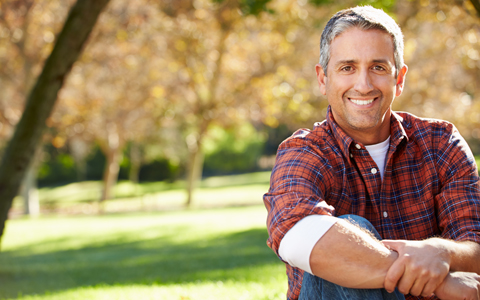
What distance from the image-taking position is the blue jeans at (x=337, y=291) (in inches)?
80.6

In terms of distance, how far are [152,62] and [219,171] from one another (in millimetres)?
26245

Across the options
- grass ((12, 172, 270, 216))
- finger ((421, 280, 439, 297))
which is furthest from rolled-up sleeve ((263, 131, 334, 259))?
grass ((12, 172, 270, 216))

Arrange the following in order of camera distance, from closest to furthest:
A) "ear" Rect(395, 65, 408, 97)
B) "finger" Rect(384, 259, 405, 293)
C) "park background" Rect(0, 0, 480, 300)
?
"finger" Rect(384, 259, 405, 293) → "ear" Rect(395, 65, 408, 97) → "park background" Rect(0, 0, 480, 300)

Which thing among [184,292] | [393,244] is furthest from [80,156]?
[393,244]

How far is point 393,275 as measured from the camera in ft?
6.60

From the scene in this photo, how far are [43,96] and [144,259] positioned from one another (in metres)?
4.53

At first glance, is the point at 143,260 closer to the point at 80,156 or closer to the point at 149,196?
the point at 149,196

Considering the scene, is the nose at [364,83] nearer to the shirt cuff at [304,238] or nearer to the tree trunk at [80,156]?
the shirt cuff at [304,238]

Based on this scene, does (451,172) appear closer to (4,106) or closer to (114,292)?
(114,292)

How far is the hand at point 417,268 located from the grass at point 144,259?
254 centimetres

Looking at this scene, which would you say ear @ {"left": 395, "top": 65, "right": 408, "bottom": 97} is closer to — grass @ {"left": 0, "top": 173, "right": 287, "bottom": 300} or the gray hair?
the gray hair

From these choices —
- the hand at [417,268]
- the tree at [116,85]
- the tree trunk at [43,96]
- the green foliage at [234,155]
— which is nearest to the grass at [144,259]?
the tree trunk at [43,96]

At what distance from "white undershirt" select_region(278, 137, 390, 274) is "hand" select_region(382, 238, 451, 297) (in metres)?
0.29

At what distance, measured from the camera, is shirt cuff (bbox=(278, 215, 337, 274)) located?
210 cm
